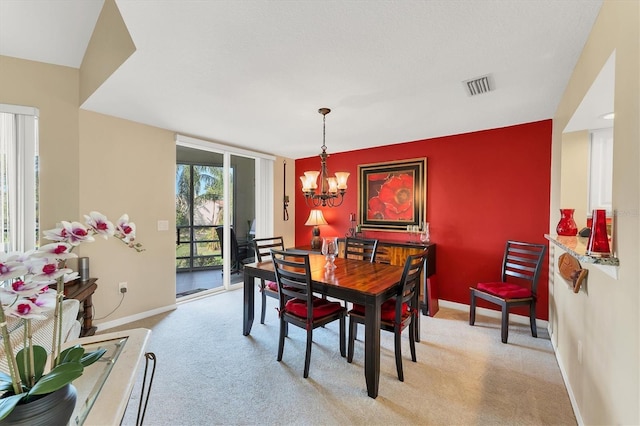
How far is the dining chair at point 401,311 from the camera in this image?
214 cm

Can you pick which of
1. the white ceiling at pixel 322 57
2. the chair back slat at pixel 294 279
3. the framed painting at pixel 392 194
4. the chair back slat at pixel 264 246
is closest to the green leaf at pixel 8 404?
the chair back slat at pixel 294 279

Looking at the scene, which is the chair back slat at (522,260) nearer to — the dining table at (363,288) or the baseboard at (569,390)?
the baseboard at (569,390)

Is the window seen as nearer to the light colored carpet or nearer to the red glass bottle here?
the light colored carpet

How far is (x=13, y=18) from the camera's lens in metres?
2.26

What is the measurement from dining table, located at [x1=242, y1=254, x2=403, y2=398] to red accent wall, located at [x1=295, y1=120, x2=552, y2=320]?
1445 mm

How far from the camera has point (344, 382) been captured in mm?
2141

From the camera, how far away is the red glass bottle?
1.25m

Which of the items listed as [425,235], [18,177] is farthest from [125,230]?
Result: [425,235]

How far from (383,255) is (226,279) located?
2535mm

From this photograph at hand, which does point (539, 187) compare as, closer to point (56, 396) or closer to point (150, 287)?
point (56, 396)

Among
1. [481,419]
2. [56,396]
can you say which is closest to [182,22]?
[56,396]

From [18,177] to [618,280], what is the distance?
4415 mm

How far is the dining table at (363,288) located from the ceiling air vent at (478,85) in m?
1.70

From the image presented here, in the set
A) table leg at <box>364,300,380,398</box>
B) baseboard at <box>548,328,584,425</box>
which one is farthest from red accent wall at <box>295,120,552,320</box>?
table leg at <box>364,300,380,398</box>
